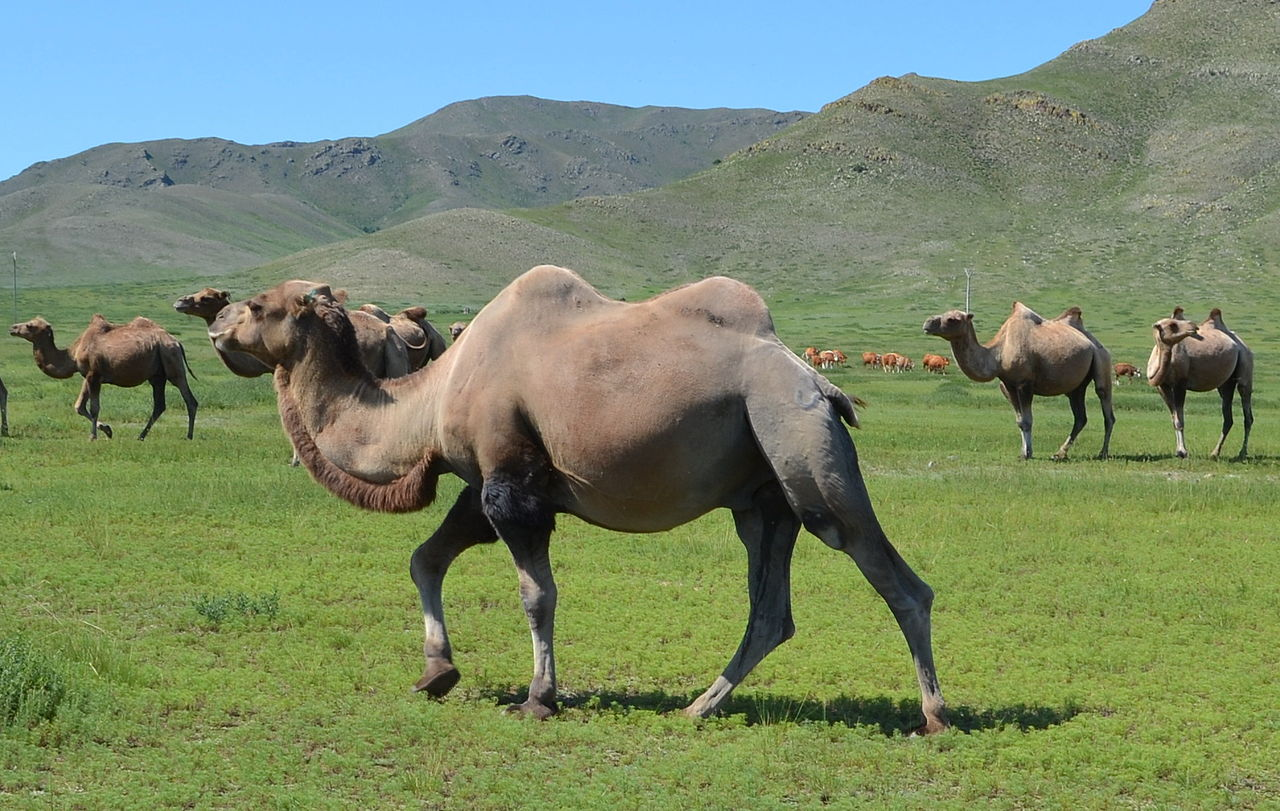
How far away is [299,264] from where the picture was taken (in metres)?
108

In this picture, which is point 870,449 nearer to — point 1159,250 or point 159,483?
point 159,483

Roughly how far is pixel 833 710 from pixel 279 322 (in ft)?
14.1

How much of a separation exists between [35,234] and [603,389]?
609 ft

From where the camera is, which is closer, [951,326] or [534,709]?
[534,709]

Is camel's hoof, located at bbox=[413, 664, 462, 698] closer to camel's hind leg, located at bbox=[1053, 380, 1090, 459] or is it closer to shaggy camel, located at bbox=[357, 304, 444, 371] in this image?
shaggy camel, located at bbox=[357, 304, 444, 371]

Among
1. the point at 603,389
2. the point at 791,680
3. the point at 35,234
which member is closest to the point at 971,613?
the point at 791,680

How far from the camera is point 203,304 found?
14.5 metres

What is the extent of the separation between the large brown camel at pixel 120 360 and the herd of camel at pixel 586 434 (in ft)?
46.7

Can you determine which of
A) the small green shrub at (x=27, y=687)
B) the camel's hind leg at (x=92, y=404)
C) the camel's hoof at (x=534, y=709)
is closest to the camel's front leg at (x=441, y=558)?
the camel's hoof at (x=534, y=709)

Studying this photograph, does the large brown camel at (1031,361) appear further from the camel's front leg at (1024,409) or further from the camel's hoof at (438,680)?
the camel's hoof at (438,680)

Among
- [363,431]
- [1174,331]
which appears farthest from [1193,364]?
[363,431]

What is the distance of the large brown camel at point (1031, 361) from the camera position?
71.5ft

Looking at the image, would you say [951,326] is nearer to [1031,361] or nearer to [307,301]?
[1031,361]

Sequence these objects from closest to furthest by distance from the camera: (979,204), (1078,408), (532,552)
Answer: (532,552)
(1078,408)
(979,204)
